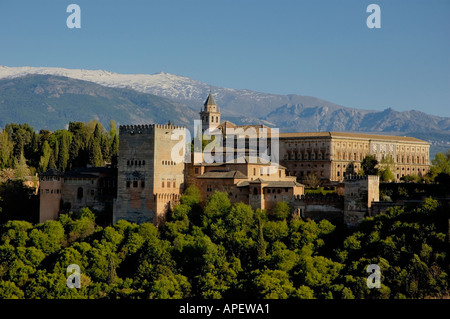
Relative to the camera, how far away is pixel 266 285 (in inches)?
2031

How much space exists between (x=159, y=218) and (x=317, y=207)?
1316cm

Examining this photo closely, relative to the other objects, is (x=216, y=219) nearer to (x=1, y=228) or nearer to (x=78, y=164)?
(x=1, y=228)

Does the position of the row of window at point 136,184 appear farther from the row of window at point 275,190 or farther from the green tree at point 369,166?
the green tree at point 369,166

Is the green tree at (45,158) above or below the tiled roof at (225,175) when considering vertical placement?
above

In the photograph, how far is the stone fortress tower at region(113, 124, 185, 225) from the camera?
212 ft

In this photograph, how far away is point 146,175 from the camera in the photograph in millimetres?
64625

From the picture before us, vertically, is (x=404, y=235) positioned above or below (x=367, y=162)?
below

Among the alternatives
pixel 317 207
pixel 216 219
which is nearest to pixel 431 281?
pixel 317 207

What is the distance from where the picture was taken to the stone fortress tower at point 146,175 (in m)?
64.5
